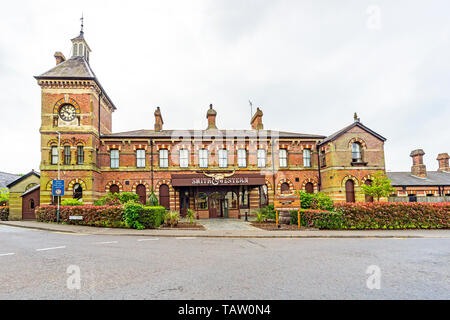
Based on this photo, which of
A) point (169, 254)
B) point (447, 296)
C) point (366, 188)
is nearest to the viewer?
point (447, 296)

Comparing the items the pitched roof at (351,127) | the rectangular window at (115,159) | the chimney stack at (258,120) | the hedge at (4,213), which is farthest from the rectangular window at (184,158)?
the hedge at (4,213)

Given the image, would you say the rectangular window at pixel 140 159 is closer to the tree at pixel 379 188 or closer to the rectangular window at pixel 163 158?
the rectangular window at pixel 163 158

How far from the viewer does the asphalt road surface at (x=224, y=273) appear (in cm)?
495

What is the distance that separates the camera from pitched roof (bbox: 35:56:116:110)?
81.6ft

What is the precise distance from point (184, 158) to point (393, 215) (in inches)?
710

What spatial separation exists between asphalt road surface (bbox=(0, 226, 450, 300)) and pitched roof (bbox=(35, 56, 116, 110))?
767 inches

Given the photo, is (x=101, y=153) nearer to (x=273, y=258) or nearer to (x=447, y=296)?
(x=273, y=258)

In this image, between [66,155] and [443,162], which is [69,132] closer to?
[66,155]

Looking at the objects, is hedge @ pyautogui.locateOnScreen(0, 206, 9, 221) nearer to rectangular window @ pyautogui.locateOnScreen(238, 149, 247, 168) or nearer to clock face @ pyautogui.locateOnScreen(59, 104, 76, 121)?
clock face @ pyautogui.locateOnScreen(59, 104, 76, 121)

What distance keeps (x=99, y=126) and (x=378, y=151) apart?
2681cm

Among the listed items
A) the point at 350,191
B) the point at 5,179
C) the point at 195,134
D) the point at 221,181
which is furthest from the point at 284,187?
the point at 5,179

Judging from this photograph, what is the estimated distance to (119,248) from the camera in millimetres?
10117
